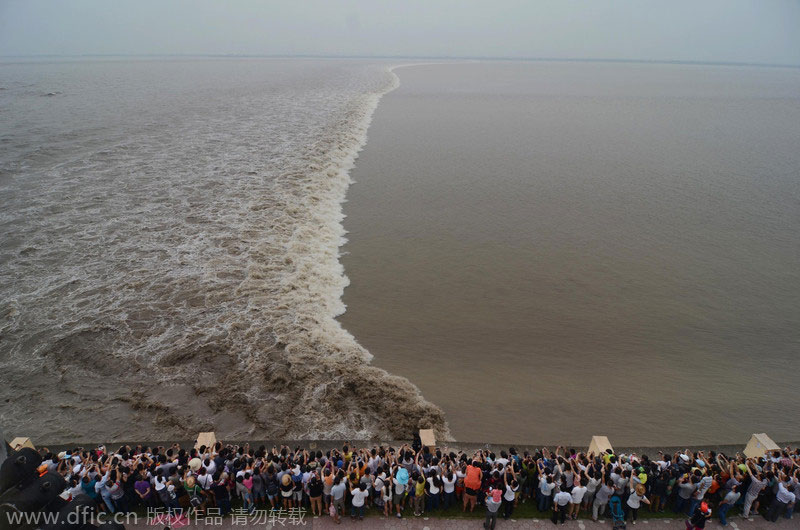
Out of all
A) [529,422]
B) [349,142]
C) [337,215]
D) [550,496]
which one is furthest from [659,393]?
[349,142]

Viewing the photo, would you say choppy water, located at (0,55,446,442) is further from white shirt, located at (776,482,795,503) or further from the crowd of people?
white shirt, located at (776,482,795,503)

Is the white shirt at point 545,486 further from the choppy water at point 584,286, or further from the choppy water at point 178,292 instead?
the choppy water at point 178,292

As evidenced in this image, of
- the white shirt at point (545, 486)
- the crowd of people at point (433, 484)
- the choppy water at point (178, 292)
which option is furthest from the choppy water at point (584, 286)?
the white shirt at point (545, 486)

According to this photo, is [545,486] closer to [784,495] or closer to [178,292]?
[784,495]

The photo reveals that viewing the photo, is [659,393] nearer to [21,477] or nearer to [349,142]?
[21,477]

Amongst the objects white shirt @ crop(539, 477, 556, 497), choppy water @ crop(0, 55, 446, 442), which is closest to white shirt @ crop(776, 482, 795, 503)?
white shirt @ crop(539, 477, 556, 497)

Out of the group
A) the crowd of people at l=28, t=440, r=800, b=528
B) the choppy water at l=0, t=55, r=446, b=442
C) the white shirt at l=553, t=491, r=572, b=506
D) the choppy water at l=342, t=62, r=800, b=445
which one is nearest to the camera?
the white shirt at l=553, t=491, r=572, b=506

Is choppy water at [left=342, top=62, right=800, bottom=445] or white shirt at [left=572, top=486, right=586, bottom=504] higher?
choppy water at [left=342, top=62, right=800, bottom=445]
